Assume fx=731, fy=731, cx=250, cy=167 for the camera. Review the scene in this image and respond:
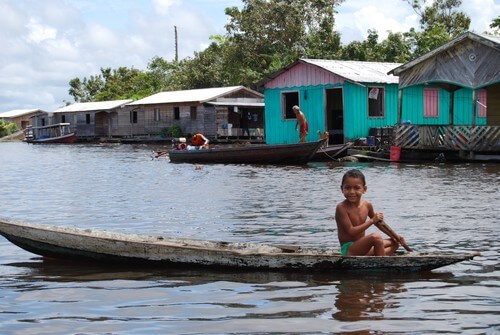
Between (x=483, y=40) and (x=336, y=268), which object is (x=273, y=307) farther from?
(x=483, y=40)

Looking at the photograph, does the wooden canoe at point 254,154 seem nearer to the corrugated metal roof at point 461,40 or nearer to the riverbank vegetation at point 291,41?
the corrugated metal roof at point 461,40

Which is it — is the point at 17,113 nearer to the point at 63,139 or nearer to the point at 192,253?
the point at 63,139

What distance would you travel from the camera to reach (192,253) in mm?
7758

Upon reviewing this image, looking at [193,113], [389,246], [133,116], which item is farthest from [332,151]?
[133,116]

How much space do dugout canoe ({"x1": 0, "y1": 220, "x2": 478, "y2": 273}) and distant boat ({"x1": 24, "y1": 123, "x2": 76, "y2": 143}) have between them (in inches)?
1932

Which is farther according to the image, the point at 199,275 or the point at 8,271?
the point at 8,271

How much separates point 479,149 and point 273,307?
1709cm

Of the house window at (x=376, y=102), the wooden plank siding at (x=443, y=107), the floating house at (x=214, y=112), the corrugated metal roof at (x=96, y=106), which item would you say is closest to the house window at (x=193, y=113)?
the floating house at (x=214, y=112)

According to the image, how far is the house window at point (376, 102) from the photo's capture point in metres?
28.7

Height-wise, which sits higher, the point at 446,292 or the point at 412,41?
the point at 412,41

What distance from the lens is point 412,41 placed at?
4372 cm

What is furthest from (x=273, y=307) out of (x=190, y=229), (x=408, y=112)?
(x=408, y=112)

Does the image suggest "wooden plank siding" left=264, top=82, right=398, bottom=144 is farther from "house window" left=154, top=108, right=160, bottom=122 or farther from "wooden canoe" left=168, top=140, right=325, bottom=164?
"house window" left=154, top=108, right=160, bottom=122

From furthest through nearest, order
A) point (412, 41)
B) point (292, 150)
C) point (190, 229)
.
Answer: point (412, 41) → point (292, 150) → point (190, 229)
